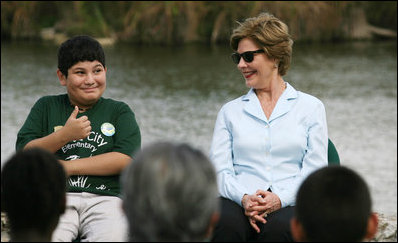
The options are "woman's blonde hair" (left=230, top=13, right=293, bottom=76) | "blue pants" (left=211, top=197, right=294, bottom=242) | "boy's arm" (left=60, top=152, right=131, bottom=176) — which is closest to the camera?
"blue pants" (left=211, top=197, right=294, bottom=242)

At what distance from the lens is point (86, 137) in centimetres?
350

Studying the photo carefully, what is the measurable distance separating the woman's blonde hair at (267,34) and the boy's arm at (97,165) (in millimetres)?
888

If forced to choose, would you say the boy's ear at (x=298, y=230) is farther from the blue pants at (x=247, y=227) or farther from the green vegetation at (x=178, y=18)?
the green vegetation at (x=178, y=18)

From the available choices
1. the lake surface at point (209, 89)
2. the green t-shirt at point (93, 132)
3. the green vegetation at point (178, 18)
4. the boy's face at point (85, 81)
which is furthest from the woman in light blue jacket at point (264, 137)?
the green vegetation at point (178, 18)

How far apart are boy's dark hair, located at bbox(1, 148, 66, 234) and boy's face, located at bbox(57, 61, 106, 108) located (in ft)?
4.35

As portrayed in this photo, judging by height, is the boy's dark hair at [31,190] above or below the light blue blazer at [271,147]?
above

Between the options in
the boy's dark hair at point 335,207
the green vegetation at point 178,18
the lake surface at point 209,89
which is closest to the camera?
the boy's dark hair at point 335,207

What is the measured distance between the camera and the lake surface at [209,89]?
11781mm

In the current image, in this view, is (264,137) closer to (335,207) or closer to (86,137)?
(86,137)

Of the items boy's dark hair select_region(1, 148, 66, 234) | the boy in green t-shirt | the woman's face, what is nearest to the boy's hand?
the boy in green t-shirt

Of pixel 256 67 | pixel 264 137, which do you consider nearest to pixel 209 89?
pixel 256 67

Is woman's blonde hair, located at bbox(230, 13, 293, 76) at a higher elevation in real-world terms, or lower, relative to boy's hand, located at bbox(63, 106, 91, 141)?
higher

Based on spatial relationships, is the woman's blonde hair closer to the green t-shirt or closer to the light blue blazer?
the light blue blazer

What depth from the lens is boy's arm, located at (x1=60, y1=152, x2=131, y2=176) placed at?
3357 mm
